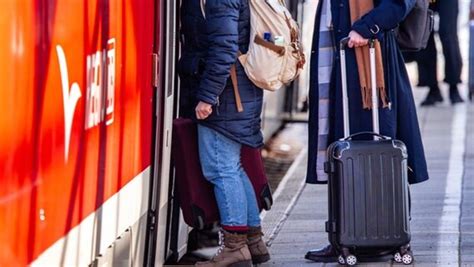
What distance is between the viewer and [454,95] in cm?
1191

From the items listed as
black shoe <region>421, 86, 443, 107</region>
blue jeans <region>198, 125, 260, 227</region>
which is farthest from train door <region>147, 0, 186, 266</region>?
black shoe <region>421, 86, 443, 107</region>

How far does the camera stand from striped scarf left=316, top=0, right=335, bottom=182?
5.91 meters

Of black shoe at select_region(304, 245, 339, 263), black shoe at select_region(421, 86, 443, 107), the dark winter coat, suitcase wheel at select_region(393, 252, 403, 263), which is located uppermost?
the dark winter coat

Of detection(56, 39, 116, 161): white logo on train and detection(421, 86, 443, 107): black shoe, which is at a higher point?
detection(56, 39, 116, 161): white logo on train

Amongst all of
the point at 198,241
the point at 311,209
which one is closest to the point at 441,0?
the point at 311,209

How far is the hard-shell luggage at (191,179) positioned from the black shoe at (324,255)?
1.61ft

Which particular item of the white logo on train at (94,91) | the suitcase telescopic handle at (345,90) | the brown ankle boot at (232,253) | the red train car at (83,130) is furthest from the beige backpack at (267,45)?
the white logo on train at (94,91)

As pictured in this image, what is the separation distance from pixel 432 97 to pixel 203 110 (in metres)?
6.63

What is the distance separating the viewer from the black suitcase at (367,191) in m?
5.69

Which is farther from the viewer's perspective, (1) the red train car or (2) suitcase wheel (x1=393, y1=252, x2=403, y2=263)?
(2) suitcase wheel (x1=393, y1=252, x2=403, y2=263)

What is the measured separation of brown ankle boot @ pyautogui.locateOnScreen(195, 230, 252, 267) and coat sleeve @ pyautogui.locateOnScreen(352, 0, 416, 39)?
1061mm

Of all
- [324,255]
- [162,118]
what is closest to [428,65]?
[324,255]

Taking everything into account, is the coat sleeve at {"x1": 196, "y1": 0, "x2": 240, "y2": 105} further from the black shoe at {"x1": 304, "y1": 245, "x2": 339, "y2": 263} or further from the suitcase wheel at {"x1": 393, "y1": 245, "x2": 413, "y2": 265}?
the suitcase wheel at {"x1": 393, "y1": 245, "x2": 413, "y2": 265}

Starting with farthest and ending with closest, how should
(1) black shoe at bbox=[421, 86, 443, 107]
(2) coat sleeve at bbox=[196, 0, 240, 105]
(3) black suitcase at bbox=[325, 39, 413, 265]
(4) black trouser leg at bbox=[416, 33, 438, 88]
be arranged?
(1) black shoe at bbox=[421, 86, 443, 107]
(4) black trouser leg at bbox=[416, 33, 438, 88]
(3) black suitcase at bbox=[325, 39, 413, 265]
(2) coat sleeve at bbox=[196, 0, 240, 105]
